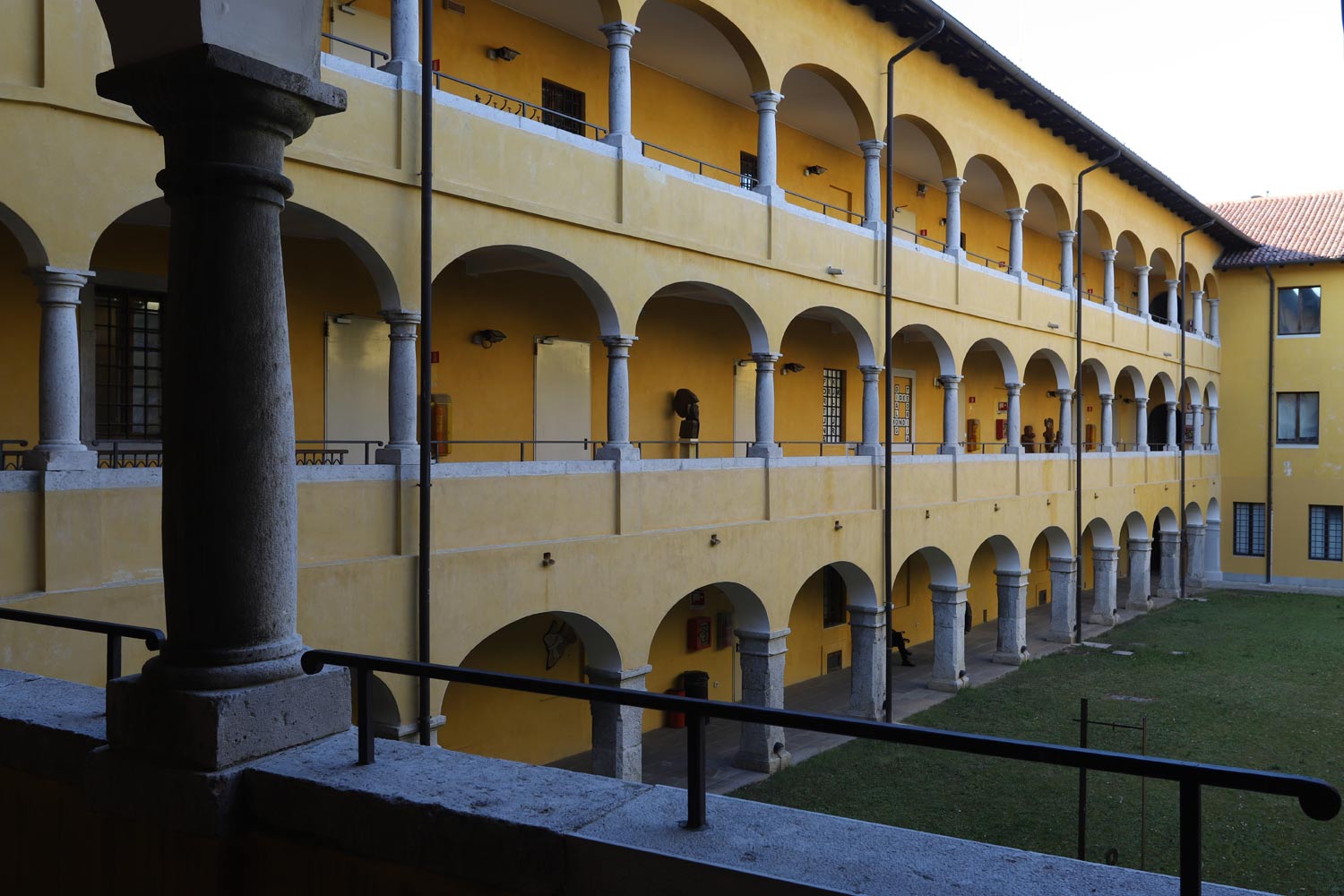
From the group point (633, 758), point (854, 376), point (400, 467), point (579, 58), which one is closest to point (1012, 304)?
point (854, 376)

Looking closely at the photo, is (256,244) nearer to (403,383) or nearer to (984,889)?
(984,889)

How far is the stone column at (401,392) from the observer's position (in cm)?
1159

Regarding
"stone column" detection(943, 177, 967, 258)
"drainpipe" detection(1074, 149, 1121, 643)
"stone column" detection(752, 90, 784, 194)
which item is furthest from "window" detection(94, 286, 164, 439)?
"drainpipe" detection(1074, 149, 1121, 643)

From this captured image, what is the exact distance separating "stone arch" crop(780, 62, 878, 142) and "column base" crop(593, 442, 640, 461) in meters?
6.77

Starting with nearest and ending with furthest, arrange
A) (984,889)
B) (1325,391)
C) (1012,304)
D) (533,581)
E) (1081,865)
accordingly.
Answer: (984,889) < (1081,865) < (533,581) < (1012,304) < (1325,391)

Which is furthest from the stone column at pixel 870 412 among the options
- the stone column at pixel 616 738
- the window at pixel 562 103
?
the stone column at pixel 616 738

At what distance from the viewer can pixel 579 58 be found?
16750 mm

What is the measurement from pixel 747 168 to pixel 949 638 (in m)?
9.80

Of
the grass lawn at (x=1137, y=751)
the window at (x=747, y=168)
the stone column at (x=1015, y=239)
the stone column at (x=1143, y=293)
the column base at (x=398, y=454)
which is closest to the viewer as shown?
the column base at (x=398, y=454)

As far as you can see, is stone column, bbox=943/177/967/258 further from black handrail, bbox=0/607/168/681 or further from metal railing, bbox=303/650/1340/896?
metal railing, bbox=303/650/1340/896

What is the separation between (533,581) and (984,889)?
10215mm

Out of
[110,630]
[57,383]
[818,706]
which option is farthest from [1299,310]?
[110,630]

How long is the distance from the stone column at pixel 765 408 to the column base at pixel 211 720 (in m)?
12.8

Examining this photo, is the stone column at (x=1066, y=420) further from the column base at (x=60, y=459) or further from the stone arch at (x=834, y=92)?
the column base at (x=60, y=459)
